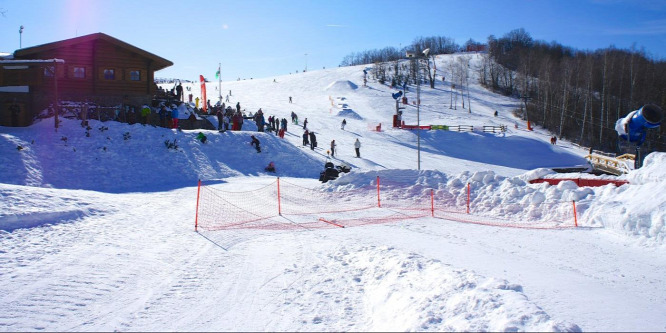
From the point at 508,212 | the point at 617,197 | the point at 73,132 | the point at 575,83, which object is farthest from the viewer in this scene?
the point at 575,83

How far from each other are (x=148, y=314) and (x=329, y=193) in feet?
36.5

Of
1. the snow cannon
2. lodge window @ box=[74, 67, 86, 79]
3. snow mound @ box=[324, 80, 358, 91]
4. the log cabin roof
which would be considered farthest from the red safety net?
snow mound @ box=[324, 80, 358, 91]

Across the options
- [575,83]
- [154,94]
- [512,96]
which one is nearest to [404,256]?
[154,94]

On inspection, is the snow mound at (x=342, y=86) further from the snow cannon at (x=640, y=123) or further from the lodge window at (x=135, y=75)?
the snow cannon at (x=640, y=123)

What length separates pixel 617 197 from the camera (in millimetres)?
11289

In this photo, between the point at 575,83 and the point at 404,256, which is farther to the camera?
the point at 575,83

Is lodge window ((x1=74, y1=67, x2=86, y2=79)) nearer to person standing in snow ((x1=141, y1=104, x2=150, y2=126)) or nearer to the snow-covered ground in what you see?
person standing in snow ((x1=141, y1=104, x2=150, y2=126))

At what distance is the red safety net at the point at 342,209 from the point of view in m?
12.0

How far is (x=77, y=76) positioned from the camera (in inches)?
1026

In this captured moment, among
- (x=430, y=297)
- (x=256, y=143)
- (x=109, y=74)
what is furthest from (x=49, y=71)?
(x=430, y=297)

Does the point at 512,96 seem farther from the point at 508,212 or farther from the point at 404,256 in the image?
the point at 404,256

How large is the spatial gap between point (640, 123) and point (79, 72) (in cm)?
2859

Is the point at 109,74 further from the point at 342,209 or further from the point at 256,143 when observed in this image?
the point at 342,209

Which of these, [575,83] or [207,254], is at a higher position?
[575,83]
